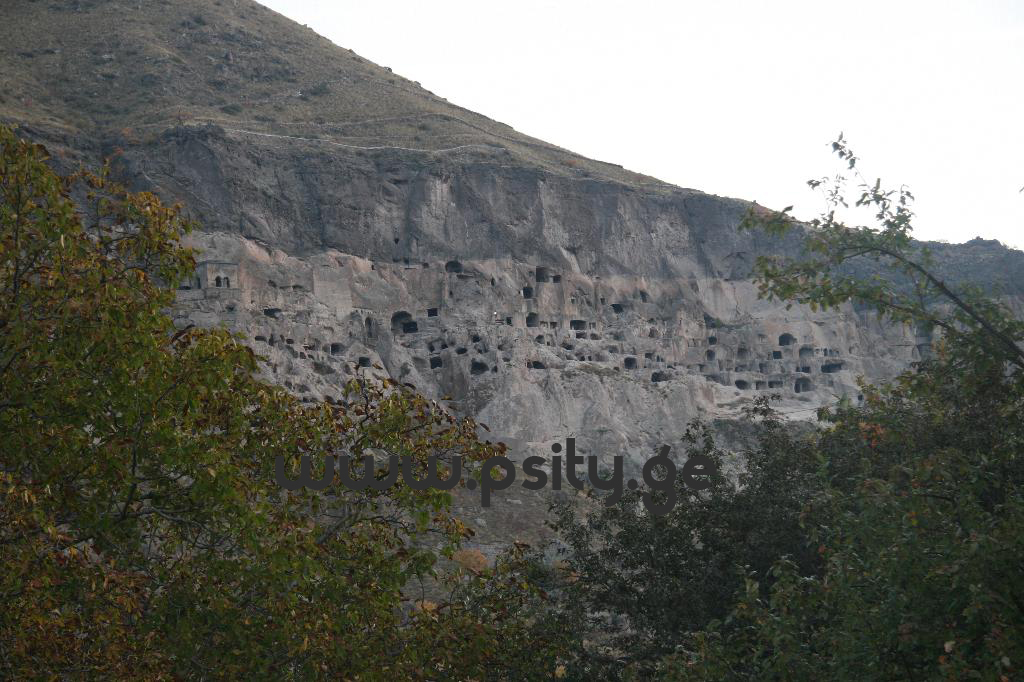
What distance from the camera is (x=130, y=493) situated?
27.2 feet

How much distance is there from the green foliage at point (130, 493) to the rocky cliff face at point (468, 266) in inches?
825

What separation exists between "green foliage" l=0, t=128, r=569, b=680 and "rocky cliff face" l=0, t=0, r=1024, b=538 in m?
21.0

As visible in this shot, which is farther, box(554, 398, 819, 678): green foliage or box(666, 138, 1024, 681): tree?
box(554, 398, 819, 678): green foliage

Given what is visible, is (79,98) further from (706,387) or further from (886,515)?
(886,515)

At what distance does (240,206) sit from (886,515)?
1335 inches

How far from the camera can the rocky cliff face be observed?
3728 centimetres

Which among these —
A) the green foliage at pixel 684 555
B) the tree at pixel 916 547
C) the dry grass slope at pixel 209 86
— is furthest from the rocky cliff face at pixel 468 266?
the tree at pixel 916 547

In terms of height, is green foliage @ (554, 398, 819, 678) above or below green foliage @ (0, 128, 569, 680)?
below

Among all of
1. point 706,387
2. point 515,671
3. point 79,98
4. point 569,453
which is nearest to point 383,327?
point 569,453

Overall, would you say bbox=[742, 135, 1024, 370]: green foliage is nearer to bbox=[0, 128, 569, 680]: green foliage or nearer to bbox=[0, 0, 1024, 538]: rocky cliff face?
bbox=[0, 128, 569, 680]: green foliage

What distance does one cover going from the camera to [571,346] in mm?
41031

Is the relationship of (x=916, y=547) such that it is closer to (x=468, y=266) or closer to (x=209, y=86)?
(x=468, y=266)

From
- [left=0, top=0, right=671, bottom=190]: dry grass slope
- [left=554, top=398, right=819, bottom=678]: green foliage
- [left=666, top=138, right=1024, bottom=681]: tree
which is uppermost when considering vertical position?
[left=0, top=0, right=671, bottom=190]: dry grass slope

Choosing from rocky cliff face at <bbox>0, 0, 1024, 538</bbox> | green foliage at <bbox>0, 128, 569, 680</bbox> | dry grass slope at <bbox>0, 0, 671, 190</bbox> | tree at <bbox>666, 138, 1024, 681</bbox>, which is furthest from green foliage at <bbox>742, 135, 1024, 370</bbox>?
dry grass slope at <bbox>0, 0, 671, 190</bbox>
